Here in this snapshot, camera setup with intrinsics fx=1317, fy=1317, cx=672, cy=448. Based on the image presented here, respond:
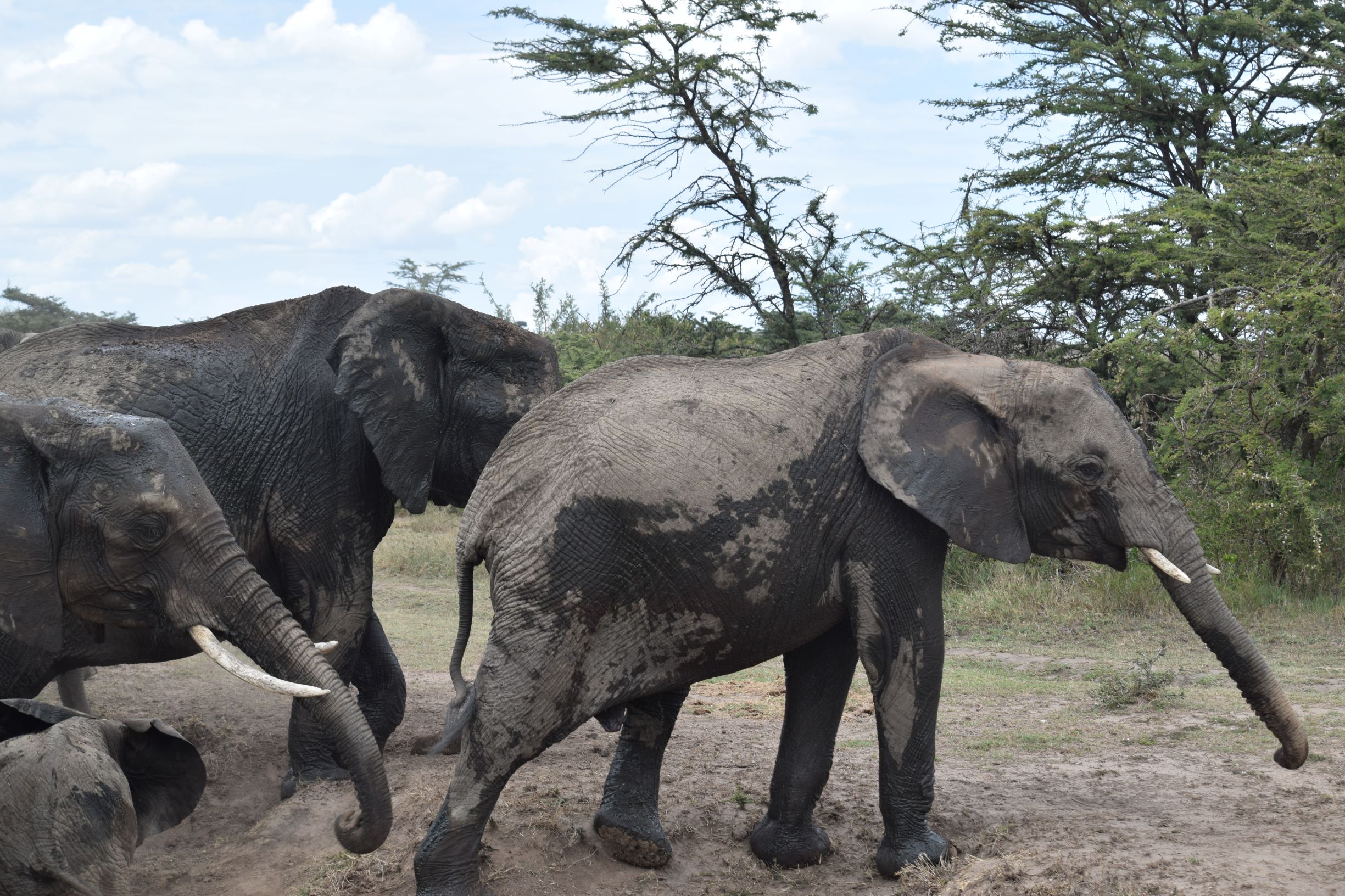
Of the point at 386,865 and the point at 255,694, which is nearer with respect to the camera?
the point at 386,865

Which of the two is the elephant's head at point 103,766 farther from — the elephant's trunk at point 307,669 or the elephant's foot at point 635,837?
the elephant's foot at point 635,837

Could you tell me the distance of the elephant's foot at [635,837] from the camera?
18.1 feet

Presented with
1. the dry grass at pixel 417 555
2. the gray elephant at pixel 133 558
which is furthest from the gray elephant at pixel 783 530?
the dry grass at pixel 417 555

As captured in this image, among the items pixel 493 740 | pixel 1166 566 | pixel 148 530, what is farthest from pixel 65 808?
pixel 1166 566

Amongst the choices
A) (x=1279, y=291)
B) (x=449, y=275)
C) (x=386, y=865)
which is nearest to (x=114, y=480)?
(x=386, y=865)

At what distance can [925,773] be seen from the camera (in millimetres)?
5266

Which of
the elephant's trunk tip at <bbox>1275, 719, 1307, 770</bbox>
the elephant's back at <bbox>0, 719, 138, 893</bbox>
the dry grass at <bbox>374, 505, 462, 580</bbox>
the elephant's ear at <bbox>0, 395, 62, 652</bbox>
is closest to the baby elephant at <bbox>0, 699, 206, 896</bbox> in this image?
the elephant's back at <bbox>0, 719, 138, 893</bbox>

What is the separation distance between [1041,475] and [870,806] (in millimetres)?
1946

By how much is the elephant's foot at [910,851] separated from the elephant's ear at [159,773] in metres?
2.66

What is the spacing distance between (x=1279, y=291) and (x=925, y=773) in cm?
824

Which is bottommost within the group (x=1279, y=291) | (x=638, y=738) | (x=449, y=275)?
(x=638, y=738)

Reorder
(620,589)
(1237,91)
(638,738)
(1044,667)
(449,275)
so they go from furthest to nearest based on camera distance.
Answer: (449,275) < (1237,91) < (1044,667) < (638,738) < (620,589)

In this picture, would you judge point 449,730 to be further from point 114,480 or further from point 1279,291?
point 1279,291

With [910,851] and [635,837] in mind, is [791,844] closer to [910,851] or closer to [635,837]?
[910,851]
